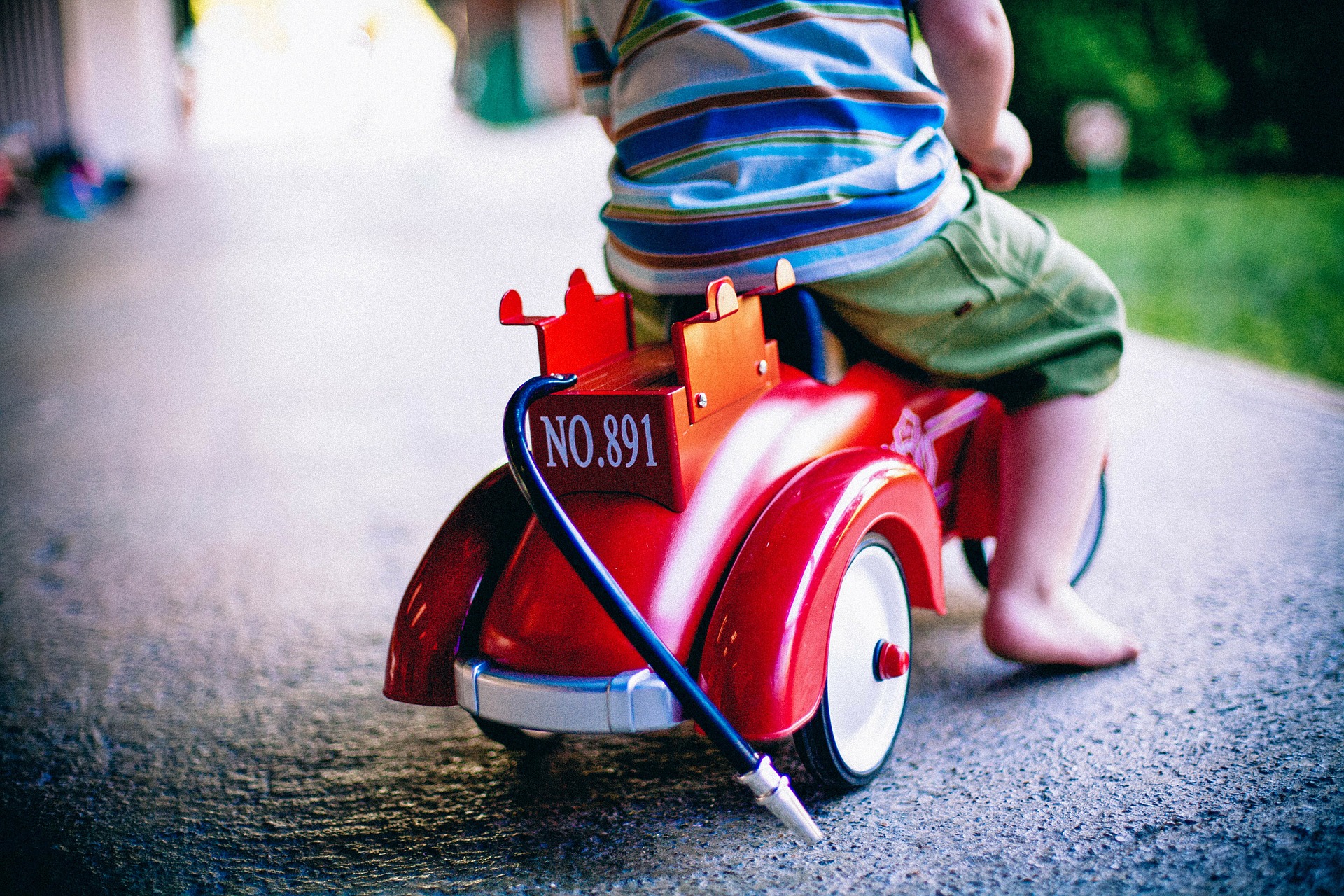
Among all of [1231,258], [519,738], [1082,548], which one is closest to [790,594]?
[519,738]

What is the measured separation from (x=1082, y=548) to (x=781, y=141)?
958 millimetres

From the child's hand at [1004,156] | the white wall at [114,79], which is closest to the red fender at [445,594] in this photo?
the child's hand at [1004,156]

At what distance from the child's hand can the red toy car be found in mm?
408

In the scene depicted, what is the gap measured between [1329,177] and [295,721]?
27.6 feet

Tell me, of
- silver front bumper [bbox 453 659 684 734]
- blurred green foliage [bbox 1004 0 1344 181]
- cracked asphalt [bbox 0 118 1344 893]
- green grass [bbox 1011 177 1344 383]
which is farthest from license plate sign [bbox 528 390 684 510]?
blurred green foliage [bbox 1004 0 1344 181]

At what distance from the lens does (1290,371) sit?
3316 mm

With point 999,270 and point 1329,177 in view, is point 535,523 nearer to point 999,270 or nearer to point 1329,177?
point 999,270

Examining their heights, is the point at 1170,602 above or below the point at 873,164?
below

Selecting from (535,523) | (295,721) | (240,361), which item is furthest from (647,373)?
(240,361)

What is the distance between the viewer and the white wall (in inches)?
441

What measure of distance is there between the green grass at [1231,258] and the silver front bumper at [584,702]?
9.42ft

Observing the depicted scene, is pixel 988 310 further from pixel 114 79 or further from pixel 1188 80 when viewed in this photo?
pixel 114 79

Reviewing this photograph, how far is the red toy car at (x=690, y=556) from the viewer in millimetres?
1152

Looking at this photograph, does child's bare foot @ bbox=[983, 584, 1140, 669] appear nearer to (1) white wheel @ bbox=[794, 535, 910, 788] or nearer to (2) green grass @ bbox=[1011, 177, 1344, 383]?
(1) white wheel @ bbox=[794, 535, 910, 788]
